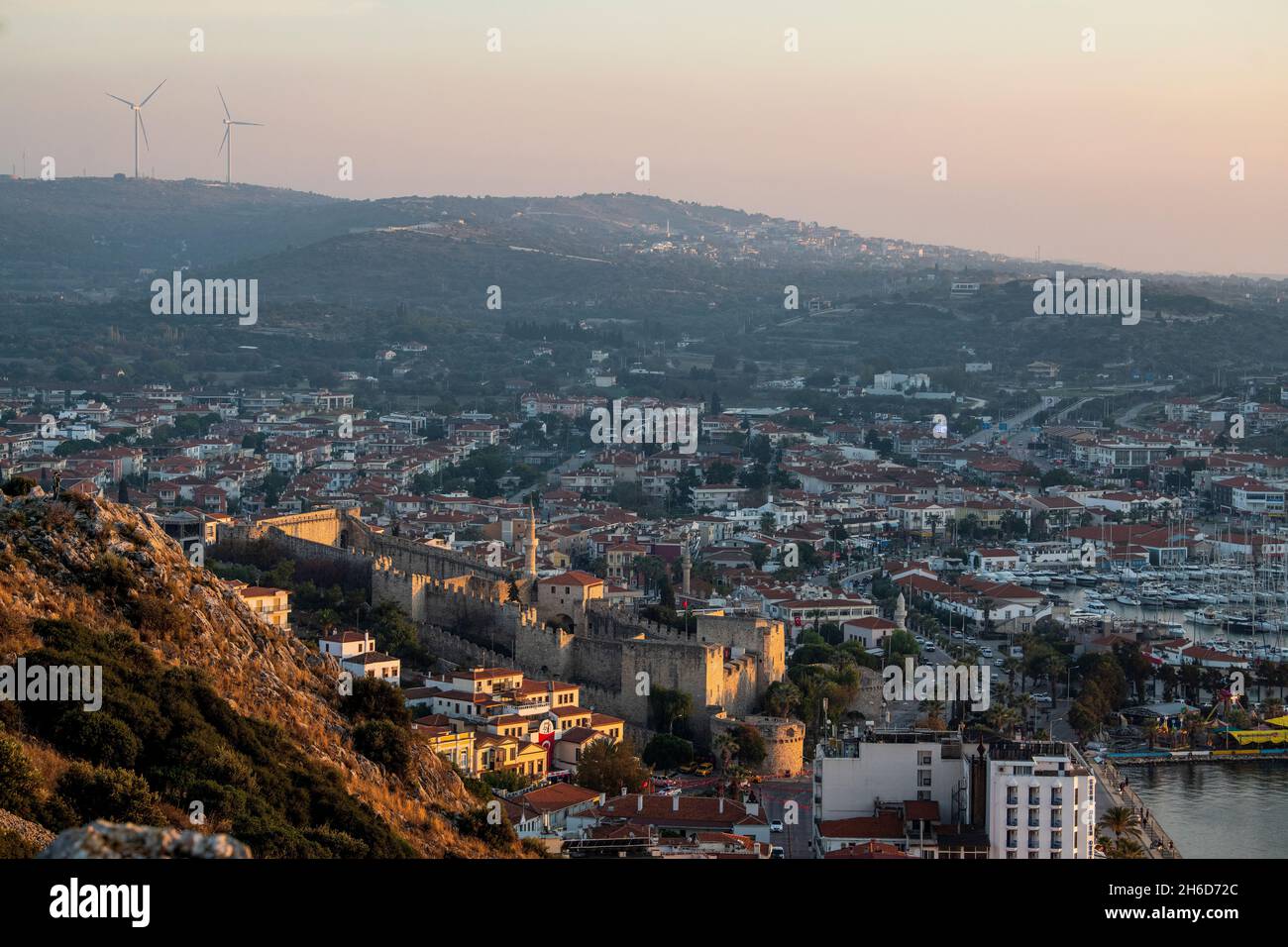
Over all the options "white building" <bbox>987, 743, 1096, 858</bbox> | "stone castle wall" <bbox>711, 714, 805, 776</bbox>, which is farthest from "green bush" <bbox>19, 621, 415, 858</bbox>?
"stone castle wall" <bbox>711, 714, 805, 776</bbox>

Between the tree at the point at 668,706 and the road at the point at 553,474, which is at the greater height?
the tree at the point at 668,706

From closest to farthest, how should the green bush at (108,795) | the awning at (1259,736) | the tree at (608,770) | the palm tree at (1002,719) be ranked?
the green bush at (108,795) → the tree at (608,770) → the palm tree at (1002,719) → the awning at (1259,736)

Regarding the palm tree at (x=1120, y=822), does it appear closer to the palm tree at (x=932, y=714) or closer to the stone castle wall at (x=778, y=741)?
the palm tree at (x=932, y=714)

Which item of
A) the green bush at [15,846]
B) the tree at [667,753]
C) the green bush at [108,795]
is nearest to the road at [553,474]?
the tree at [667,753]

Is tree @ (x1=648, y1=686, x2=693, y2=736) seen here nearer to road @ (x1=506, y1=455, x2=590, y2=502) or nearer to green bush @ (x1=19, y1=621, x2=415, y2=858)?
green bush @ (x1=19, y1=621, x2=415, y2=858)

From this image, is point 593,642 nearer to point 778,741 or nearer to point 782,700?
point 782,700

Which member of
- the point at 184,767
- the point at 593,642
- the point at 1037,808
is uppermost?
the point at 184,767

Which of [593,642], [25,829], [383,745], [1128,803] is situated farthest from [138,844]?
[1128,803]
